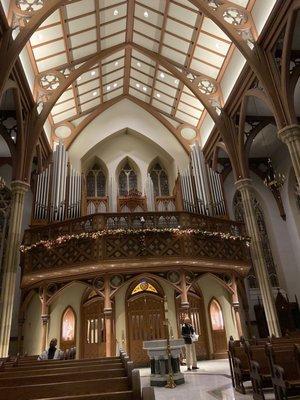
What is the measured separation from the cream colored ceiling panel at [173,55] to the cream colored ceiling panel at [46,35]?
5071mm

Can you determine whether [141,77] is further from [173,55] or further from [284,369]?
[284,369]

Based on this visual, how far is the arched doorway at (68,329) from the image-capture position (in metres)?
14.8

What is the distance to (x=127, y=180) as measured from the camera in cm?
1950

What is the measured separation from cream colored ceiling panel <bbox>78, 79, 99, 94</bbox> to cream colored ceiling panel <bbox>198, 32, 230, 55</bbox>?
6083 millimetres

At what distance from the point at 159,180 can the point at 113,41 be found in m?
7.84

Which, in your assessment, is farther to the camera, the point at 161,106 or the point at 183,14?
the point at 161,106

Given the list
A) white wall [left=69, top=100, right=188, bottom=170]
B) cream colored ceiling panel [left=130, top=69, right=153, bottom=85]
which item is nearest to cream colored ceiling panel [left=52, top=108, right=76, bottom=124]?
white wall [left=69, top=100, right=188, bottom=170]

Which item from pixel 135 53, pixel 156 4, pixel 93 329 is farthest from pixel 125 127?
pixel 93 329

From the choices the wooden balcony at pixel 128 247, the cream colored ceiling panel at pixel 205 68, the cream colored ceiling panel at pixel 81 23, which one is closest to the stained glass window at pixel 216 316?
the wooden balcony at pixel 128 247

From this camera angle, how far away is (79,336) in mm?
15023

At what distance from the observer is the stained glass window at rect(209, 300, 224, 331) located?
15.6m

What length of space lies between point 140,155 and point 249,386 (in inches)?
566

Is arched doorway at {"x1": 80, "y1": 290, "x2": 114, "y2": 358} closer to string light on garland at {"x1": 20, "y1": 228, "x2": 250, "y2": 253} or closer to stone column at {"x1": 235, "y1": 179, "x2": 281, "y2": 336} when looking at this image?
string light on garland at {"x1": 20, "y1": 228, "x2": 250, "y2": 253}

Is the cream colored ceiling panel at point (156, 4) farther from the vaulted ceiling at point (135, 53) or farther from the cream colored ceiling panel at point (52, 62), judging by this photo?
the cream colored ceiling panel at point (52, 62)
